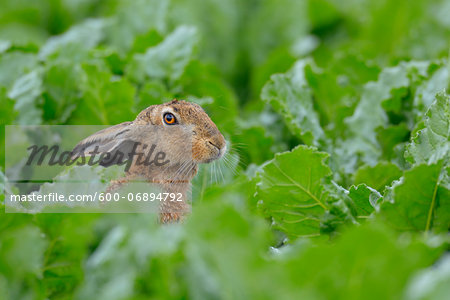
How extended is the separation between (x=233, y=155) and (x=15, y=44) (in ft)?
5.45

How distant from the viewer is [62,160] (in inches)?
79.1

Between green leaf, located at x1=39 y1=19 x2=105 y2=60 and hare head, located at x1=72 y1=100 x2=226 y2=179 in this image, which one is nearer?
hare head, located at x1=72 y1=100 x2=226 y2=179

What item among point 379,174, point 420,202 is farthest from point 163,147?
point 379,174

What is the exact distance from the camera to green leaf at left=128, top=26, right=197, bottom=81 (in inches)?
120

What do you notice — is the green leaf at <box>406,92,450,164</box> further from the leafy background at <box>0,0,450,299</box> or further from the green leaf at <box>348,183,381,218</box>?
the green leaf at <box>348,183,381,218</box>

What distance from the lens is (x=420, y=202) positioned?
5.69 ft

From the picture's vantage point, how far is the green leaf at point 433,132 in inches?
73.9

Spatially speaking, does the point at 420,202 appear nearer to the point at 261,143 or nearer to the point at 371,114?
the point at 371,114

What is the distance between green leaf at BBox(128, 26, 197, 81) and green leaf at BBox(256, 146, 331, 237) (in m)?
1.26

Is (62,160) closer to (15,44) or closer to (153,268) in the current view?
(153,268)

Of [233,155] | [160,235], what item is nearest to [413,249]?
[160,235]

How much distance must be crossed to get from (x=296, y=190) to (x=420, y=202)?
1.31ft

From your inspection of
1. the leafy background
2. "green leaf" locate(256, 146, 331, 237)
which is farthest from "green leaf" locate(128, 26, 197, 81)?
"green leaf" locate(256, 146, 331, 237)

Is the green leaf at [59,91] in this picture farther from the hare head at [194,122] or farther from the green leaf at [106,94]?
the hare head at [194,122]
